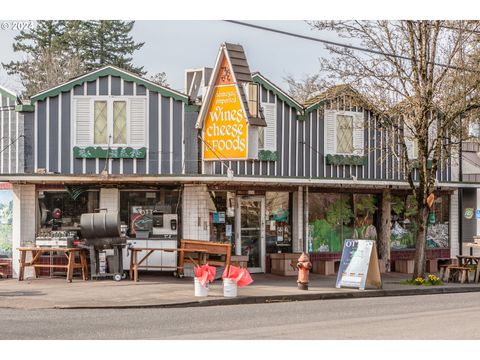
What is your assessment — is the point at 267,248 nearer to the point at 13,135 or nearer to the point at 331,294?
the point at 331,294

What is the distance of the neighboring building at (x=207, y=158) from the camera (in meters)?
22.6

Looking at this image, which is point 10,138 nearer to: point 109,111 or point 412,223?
point 109,111

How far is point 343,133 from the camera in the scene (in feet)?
87.5

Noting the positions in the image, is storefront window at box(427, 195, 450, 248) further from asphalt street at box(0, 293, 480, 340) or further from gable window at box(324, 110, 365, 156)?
asphalt street at box(0, 293, 480, 340)

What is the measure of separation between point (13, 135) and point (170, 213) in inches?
186

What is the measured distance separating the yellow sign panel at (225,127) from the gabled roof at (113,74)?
1179mm

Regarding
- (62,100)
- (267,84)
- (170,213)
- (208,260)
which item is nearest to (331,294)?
(208,260)

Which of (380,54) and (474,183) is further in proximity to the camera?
(474,183)

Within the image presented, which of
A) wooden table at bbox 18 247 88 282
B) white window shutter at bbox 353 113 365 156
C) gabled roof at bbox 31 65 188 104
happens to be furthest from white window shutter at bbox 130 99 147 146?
white window shutter at bbox 353 113 365 156

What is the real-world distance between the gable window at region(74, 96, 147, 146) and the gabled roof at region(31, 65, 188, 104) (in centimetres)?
42

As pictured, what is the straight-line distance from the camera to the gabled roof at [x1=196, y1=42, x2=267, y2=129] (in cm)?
2175

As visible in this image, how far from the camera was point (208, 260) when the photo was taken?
75.6 feet

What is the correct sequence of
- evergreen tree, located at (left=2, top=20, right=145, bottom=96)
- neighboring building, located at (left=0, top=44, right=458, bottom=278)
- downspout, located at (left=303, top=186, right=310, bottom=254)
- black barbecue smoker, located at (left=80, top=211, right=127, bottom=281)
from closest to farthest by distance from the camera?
black barbecue smoker, located at (left=80, top=211, right=127, bottom=281)
neighboring building, located at (left=0, top=44, right=458, bottom=278)
downspout, located at (left=303, top=186, right=310, bottom=254)
evergreen tree, located at (left=2, top=20, right=145, bottom=96)

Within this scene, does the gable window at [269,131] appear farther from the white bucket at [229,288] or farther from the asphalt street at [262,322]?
the asphalt street at [262,322]
